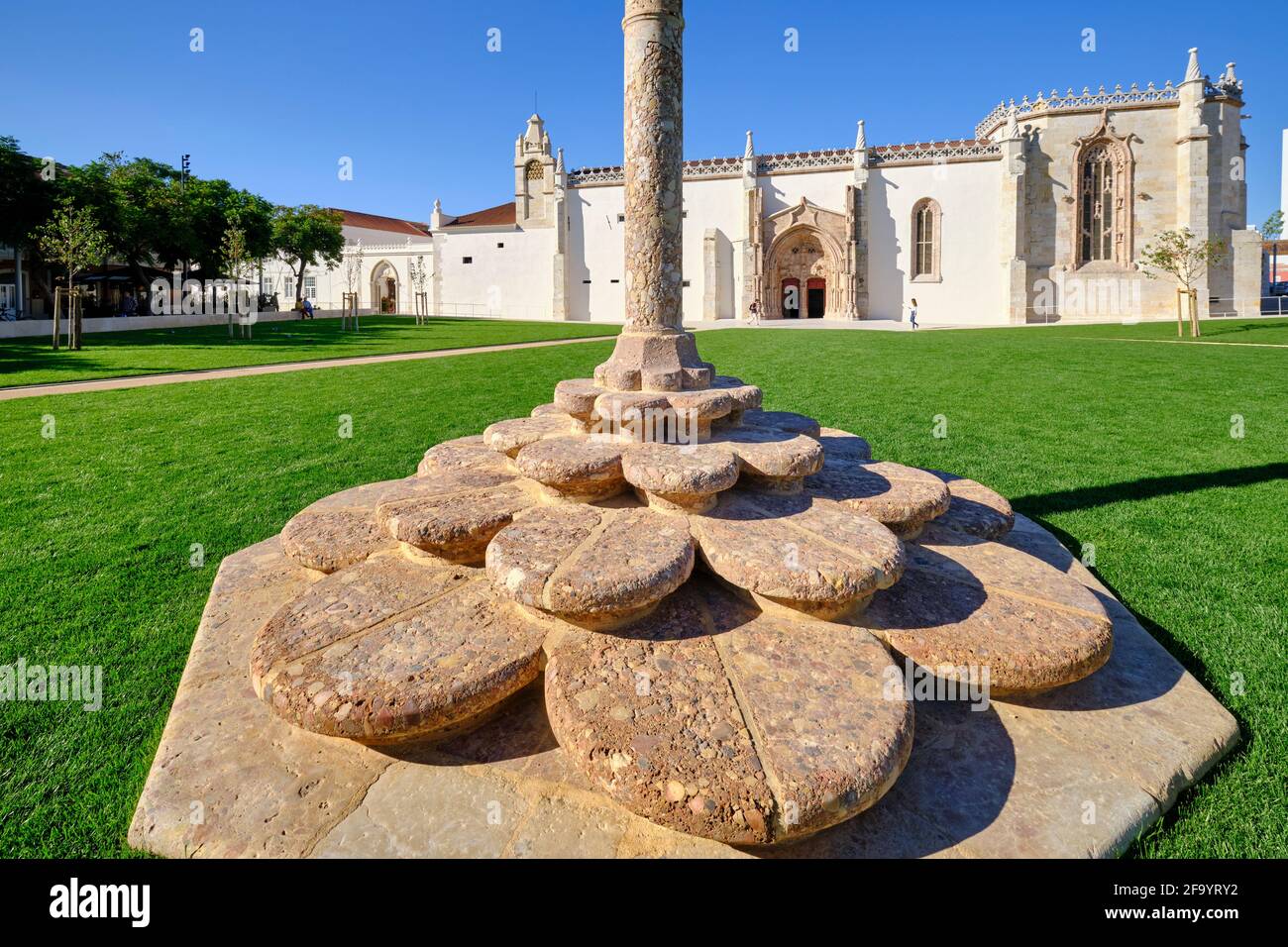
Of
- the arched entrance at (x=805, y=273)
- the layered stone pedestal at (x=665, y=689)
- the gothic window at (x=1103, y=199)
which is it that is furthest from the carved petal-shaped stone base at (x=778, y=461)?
the gothic window at (x=1103, y=199)

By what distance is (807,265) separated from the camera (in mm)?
38531

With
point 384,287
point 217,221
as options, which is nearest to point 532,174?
point 384,287

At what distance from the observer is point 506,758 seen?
9.10 feet

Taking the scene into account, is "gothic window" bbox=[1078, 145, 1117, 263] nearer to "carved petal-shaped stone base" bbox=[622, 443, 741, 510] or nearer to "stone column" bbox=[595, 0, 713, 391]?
"stone column" bbox=[595, 0, 713, 391]

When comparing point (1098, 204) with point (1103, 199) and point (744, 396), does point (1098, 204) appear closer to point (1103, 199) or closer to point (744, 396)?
point (1103, 199)

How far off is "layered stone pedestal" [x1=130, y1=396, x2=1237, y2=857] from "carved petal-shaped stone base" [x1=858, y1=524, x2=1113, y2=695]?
0.05ft

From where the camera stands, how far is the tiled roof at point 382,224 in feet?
198

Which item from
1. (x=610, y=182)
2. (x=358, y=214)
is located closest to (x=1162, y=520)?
(x=610, y=182)

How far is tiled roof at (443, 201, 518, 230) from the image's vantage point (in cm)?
4557

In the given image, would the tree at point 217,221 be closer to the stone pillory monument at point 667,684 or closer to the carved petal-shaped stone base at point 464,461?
the carved petal-shaped stone base at point 464,461

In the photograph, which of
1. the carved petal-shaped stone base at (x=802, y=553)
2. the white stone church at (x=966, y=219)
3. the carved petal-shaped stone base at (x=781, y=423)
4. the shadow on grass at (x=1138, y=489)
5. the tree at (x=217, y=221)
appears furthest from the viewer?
the white stone church at (x=966, y=219)

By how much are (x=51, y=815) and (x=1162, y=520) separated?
6.80 meters

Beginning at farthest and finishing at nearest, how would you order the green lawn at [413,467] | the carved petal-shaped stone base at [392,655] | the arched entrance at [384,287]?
the arched entrance at [384,287] → the green lawn at [413,467] → the carved petal-shaped stone base at [392,655]

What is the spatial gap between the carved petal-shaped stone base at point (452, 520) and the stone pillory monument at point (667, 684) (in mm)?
19
